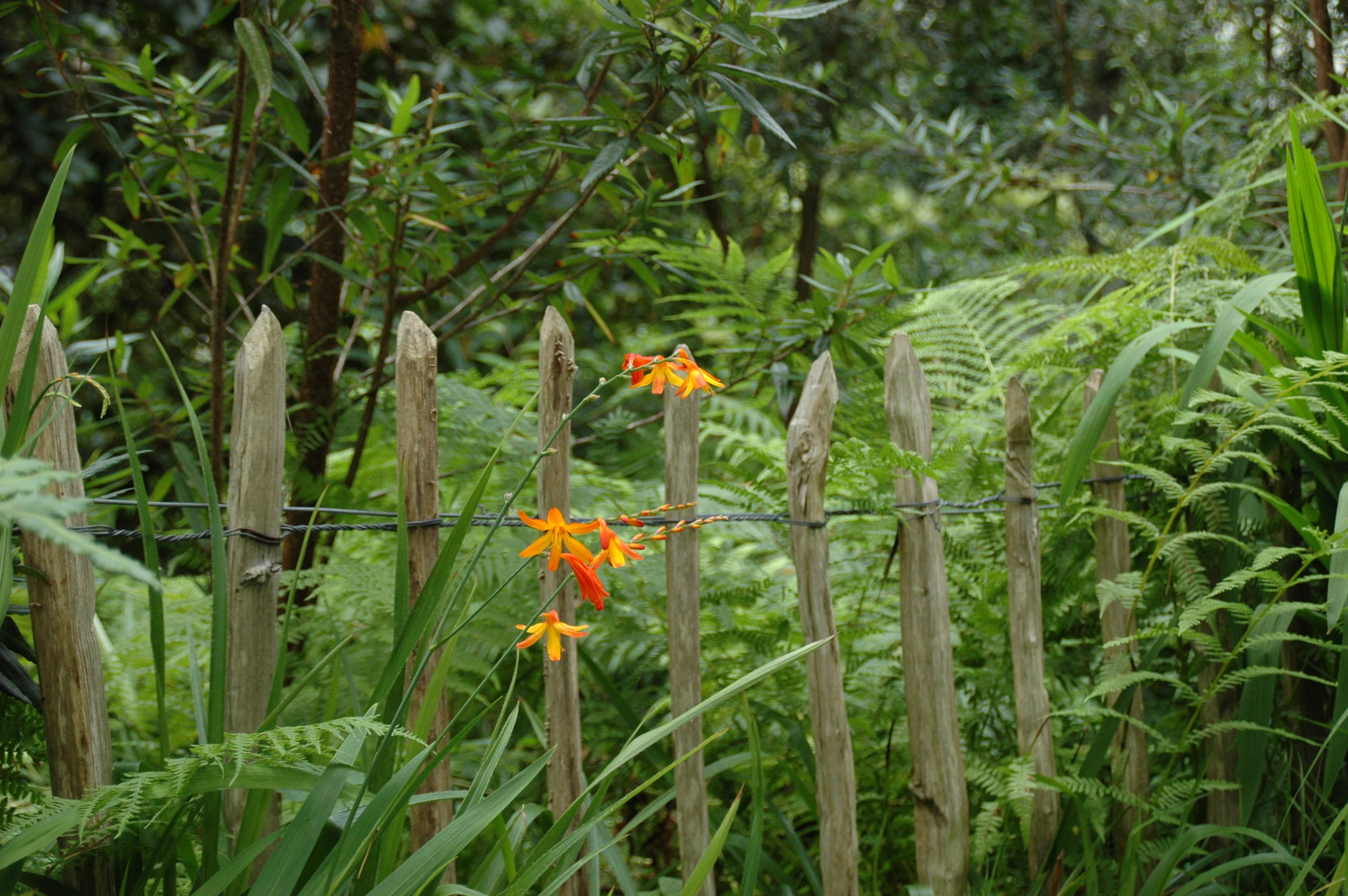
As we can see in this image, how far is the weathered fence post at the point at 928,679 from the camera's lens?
1.49 metres

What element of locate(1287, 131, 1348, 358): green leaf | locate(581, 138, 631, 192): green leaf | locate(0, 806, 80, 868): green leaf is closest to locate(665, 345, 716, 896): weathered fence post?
locate(581, 138, 631, 192): green leaf

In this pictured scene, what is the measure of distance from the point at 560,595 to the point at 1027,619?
33.3 inches

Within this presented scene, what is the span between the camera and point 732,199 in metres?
4.50

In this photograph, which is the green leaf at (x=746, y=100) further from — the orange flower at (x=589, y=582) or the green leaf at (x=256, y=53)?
the orange flower at (x=589, y=582)

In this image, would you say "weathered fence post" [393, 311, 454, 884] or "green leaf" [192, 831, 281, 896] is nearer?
"green leaf" [192, 831, 281, 896]

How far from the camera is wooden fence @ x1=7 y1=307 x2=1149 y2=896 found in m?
1.10

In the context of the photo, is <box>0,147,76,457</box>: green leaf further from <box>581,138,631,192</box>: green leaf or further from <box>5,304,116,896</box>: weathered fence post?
<box>581,138,631,192</box>: green leaf

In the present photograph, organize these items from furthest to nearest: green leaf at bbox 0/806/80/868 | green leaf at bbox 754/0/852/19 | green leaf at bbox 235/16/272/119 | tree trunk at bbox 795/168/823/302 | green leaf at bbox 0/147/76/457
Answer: tree trunk at bbox 795/168/823/302 → green leaf at bbox 754/0/852/19 → green leaf at bbox 235/16/272/119 → green leaf at bbox 0/147/76/457 → green leaf at bbox 0/806/80/868

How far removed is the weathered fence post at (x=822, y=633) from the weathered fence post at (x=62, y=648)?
98 cm

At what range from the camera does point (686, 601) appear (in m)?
1.38

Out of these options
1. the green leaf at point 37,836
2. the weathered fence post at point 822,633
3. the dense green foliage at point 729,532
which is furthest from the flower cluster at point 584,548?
the green leaf at point 37,836

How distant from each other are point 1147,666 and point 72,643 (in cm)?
175

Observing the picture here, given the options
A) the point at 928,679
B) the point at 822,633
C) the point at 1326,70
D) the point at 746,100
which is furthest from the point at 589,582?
the point at 1326,70

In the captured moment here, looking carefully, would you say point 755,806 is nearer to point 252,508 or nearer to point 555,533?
point 555,533
